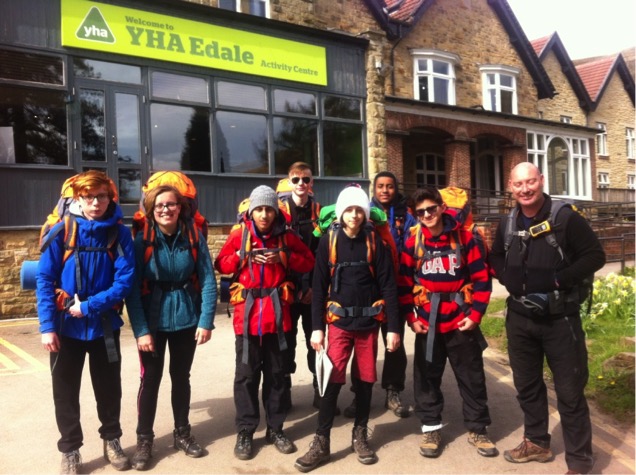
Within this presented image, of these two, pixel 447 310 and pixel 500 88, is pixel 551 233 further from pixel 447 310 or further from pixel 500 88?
pixel 500 88

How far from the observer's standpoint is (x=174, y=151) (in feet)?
35.7

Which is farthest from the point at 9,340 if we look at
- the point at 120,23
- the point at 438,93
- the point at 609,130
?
the point at 609,130

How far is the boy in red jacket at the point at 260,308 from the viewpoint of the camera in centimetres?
390

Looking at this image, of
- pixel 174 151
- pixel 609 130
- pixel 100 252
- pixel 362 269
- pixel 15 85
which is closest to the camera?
pixel 100 252

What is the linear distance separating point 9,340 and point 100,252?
4.81 metres

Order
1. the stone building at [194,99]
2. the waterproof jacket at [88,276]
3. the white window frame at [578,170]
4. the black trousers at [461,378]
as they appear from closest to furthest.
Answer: the waterproof jacket at [88,276] → the black trousers at [461,378] → the stone building at [194,99] → the white window frame at [578,170]

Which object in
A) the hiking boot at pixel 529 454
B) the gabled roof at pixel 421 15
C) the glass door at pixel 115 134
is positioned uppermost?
the gabled roof at pixel 421 15

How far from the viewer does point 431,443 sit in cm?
390

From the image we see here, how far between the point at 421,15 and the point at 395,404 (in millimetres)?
17487

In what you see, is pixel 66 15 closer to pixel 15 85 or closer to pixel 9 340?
pixel 15 85

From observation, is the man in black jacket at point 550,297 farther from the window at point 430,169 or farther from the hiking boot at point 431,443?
the window at point 430,169

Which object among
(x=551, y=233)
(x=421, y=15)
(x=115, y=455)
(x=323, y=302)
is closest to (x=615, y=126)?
(x=421, y=15)

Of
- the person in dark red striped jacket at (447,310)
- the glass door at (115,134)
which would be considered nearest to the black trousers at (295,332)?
the person in dark red striped jacket at (447,310)

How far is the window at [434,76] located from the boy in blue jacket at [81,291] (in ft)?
56.1
